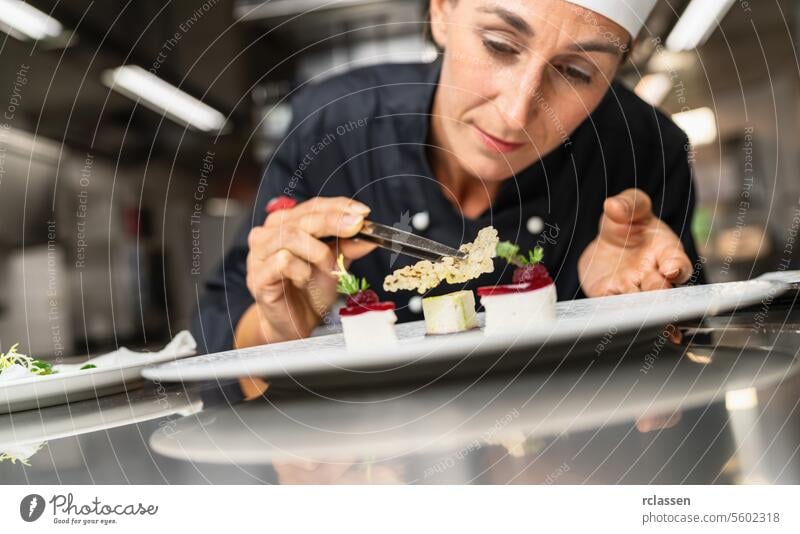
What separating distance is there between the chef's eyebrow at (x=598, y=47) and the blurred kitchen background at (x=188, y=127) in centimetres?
3

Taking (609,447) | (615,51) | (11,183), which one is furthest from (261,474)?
(11,183)

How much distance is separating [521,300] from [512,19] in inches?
11.3

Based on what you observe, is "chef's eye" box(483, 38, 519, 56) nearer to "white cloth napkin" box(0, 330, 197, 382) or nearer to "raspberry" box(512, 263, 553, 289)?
"raspberry" box(512, 263, 553, 289)

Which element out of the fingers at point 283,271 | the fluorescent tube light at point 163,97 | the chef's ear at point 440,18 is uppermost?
the fluorescent tube light at point 163,97

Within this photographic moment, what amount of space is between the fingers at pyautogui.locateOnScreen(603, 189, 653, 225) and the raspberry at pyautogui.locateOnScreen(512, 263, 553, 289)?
0.48 ft

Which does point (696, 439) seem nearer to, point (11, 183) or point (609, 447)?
point (609, 447)

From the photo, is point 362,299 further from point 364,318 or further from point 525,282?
point 525,282

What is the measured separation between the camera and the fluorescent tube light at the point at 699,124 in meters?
0.73

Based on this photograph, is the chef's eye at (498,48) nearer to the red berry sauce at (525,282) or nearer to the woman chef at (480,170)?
the woman chef at (480,170)

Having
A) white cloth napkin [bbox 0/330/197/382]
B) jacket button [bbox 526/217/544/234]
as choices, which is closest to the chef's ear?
jacket button [bbox 526/217/544/234]

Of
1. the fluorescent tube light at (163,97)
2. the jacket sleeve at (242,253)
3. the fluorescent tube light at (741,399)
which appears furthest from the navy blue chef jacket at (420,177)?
the fluorescent tube light at (741,399)

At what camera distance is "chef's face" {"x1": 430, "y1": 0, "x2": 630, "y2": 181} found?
2.25 ft
